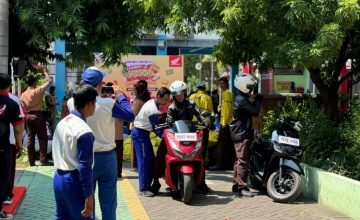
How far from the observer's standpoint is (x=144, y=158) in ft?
26.9

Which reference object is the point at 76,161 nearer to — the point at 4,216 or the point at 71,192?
the point at 71,192

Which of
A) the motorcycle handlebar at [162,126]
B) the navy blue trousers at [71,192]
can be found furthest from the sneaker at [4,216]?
the navy blue trousers at [71,192]

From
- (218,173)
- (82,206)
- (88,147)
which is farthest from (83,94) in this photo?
(218,173)

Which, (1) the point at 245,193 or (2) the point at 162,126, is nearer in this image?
(2) the point at 162,126

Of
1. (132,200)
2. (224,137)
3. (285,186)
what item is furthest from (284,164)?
(224,137)

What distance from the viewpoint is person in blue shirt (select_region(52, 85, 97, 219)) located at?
13.6ft

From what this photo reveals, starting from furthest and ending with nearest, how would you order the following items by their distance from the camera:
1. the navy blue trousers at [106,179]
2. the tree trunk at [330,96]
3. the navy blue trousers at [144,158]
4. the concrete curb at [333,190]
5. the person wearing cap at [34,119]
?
the person wearing cap at [34,119] → the tree trunk at [330,96] → the navy blue trousers at [144,158] → the concrete curb at [333,190] → the navy blue trousers at [106,179]

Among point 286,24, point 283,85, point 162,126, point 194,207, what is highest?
point 286,24

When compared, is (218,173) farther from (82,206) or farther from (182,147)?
(82,206)

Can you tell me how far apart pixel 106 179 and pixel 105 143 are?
335 millimetres

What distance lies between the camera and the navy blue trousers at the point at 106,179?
5.18m

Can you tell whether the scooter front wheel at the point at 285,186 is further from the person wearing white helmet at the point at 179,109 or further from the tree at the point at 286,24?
the tree at the point at 286,24

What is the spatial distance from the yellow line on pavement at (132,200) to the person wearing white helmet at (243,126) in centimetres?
151

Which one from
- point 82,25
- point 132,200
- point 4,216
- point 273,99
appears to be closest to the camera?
point 4,216
